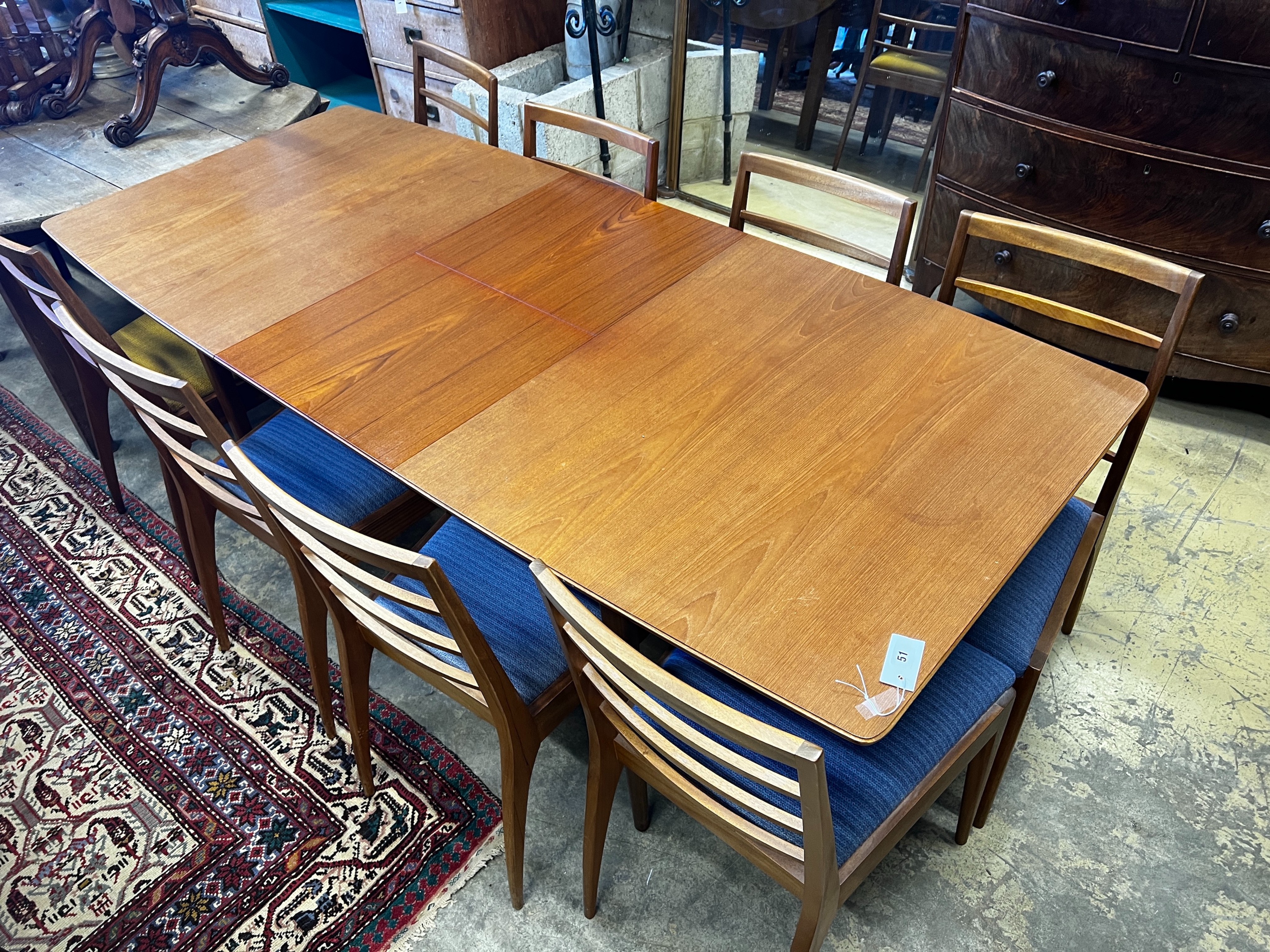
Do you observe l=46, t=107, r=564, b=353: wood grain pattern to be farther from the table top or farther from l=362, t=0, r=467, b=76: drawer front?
l=362, t=0, r=467, b=76: drawer front

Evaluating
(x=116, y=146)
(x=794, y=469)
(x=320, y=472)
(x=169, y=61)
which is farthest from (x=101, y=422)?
(x=794, y=469)

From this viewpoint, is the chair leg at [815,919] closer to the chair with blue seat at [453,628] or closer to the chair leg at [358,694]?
the chair with blue seat at [453,628]

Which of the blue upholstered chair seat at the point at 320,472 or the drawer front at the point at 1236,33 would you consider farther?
the drawer front at the point at 1236,33

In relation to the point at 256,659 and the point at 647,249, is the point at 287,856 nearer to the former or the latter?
the point at 256,659

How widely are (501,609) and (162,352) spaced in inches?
46.3

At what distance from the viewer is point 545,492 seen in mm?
1207

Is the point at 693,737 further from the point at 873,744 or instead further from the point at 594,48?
the point at 594,48

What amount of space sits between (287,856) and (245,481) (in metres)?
0.78

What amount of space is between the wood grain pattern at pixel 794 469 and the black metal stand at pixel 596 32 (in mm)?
1682

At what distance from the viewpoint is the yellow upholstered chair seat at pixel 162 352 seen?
1.92m

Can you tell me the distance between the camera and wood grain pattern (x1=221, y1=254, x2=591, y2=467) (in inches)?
53.1

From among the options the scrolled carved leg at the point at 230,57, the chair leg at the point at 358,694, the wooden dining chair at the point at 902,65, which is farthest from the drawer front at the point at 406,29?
the chair leg at the point at 358,694

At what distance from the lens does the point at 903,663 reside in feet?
3.19

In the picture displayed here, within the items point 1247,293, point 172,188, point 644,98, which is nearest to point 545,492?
point 172,188
